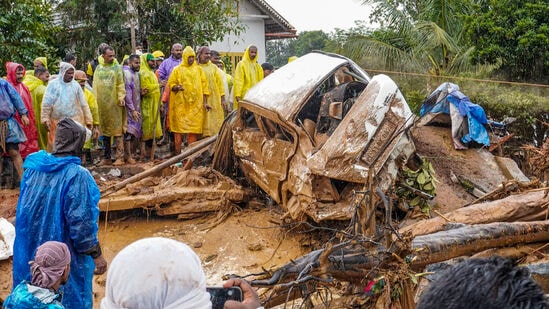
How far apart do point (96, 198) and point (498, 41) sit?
985cm

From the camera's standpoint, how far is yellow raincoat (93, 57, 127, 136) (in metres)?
9.07

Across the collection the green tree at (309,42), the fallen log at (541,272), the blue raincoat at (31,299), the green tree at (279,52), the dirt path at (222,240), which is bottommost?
the green tree at (279,52)

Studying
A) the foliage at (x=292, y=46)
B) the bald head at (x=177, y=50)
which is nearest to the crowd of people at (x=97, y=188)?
the bald head at (x=177, y=50)

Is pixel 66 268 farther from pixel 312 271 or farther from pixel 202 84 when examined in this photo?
pixel 202 84

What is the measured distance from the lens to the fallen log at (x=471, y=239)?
12.9ft

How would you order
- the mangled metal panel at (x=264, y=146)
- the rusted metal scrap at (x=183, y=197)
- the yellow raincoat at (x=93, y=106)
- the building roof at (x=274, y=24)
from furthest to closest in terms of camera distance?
the building roof at (x=274, y=24) < the yellow raincoat at (x=93, y=106) < the rusted metal scrap at (x=183, y=197) < the mangled metal panel at (x=264, y=146)

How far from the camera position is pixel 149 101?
9625mm

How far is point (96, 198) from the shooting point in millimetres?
4016

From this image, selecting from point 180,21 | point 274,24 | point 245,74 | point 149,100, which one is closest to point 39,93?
point 149,100

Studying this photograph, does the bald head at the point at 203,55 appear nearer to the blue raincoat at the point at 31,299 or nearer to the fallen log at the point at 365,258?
the fallen log at the point at 365,258

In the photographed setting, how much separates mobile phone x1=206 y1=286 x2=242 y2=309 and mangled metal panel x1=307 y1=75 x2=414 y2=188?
356 centimetres

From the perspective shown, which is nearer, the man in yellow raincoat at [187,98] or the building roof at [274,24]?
the man in yellow raincoat at [187,98]

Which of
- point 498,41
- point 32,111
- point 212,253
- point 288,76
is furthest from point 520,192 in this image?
point 498,41

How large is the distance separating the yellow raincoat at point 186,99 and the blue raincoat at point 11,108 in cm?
239
